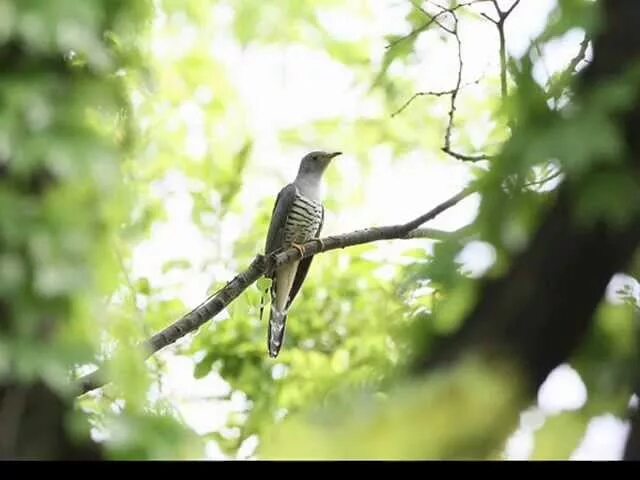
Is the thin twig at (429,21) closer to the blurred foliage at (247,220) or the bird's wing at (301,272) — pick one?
the blurred foliage at (247,220)

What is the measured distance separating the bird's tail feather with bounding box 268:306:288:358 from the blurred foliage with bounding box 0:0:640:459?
0.04 ft

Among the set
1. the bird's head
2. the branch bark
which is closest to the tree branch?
the bird's head

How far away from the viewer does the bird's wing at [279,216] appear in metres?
1.46

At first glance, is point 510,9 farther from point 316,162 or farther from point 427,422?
point 427,422

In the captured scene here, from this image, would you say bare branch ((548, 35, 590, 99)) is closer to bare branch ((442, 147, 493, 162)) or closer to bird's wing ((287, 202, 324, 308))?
bare branch ((442, 147, 493, 162))

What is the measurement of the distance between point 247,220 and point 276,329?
20 cm

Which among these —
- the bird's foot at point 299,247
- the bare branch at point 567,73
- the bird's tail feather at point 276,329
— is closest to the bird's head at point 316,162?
the bird's foot at point 299,247

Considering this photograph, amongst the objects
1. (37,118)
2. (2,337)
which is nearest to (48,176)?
(37,118)

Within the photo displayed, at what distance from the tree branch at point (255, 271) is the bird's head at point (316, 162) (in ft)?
0.35

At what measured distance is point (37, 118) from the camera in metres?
1.03

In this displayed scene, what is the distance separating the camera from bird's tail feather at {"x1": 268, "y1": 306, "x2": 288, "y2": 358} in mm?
1329

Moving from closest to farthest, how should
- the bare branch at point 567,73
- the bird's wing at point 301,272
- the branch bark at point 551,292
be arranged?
the branch bark at point 551,292
the bare branch at point 567,73
the bird's wing at point 301,272

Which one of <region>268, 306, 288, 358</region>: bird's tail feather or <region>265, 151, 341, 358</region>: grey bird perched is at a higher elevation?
<region>265, 151, 341, 358</region>: grey bird perched

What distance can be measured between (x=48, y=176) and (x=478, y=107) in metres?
0.60
